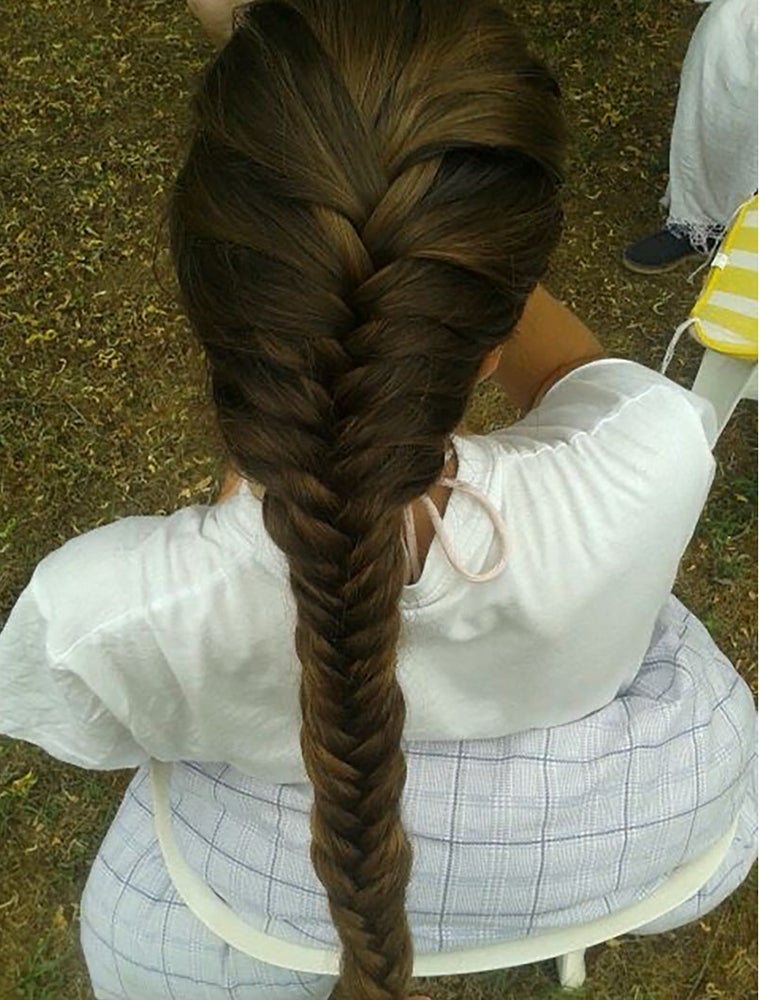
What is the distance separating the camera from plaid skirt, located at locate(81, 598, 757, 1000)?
0.91 m

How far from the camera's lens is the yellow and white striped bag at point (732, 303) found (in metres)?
1.34

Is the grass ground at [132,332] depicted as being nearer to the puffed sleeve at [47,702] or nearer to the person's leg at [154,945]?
the person's leg at [154,945]

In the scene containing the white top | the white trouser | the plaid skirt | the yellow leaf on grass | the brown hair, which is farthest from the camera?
the white trouser

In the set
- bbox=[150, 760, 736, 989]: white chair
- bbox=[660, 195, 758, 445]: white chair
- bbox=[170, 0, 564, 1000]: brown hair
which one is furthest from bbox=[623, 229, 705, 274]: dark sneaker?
bbox=[170, 0, 564, 1000]: brown hair

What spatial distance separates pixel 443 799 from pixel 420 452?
1.22ft

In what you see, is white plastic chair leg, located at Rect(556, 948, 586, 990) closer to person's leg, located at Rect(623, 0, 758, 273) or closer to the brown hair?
the brown hair

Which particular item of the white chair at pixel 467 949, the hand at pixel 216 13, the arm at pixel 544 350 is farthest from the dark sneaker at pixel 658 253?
the white chair at pixel 467 949

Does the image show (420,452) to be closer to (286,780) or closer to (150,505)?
(286,780)

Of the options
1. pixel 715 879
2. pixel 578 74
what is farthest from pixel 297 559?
pixel 578 74

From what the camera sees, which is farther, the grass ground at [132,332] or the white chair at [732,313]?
the grass ground at [132,332]

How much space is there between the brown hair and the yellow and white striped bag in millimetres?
704

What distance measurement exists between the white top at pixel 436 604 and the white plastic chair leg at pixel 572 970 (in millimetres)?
609

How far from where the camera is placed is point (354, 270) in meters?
0.60

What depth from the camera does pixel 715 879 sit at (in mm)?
1064
